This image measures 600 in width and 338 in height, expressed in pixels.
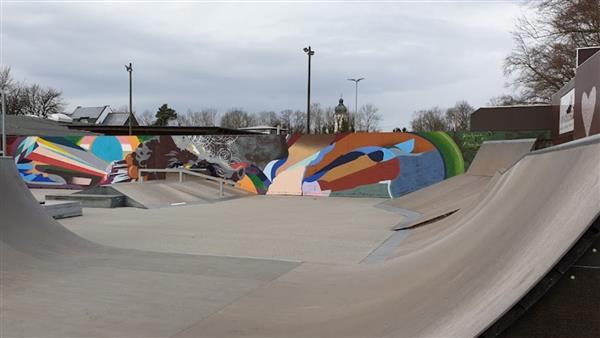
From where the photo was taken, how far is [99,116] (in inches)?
3287

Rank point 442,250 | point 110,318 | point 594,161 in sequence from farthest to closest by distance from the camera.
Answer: point 442,250 < point 110,318 < point 594,161

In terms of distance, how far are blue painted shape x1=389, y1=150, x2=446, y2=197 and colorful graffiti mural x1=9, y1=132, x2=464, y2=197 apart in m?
0.04

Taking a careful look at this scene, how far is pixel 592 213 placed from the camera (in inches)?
97.3

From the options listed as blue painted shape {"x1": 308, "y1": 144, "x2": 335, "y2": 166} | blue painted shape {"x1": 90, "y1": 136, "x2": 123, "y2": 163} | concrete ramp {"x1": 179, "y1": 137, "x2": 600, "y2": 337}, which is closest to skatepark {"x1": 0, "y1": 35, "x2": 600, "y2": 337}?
concrete ramp {"x1": 179, "y1": 137, "x2": 600, "y2": 337}

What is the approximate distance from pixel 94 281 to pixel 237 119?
303 feet

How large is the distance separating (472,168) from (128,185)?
1180 centimetres

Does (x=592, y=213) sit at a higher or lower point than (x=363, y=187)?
higher

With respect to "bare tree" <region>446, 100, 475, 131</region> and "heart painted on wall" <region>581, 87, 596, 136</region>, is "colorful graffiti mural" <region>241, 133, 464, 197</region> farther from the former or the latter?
"bare tree" <region>446, 100, 475, 131</region>

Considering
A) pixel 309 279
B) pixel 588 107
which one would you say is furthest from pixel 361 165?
pixel 309 279

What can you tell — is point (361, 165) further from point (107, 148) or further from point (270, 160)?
point (107, 148)

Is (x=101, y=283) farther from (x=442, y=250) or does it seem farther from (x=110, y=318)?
(x=442, y=250)

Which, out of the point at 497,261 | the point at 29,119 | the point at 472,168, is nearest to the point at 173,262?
the point at 497,261

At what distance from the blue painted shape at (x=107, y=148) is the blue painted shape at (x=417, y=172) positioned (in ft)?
41.7

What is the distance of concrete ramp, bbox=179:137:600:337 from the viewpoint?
8.74 feet
